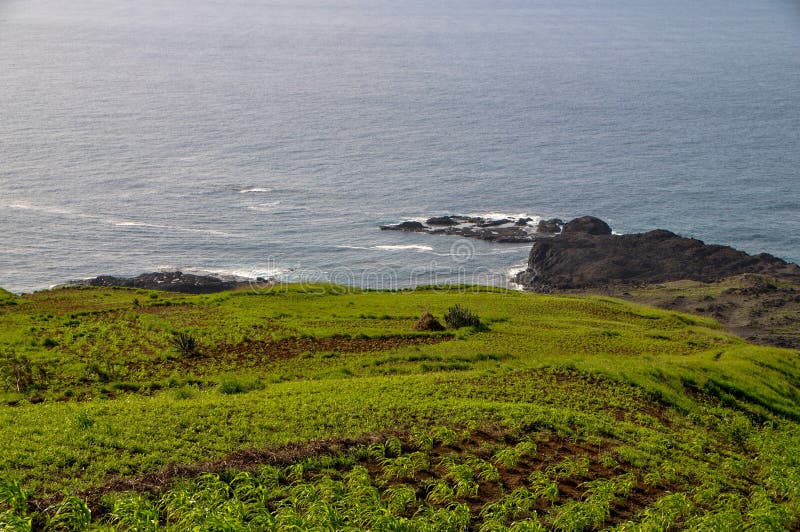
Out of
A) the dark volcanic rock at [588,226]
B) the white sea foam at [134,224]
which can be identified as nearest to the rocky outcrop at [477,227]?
the dark volcanic rock at [588,226]

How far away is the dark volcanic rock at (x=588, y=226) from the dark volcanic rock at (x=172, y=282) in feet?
144

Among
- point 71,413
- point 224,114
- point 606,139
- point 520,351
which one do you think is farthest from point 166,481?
point 224,114

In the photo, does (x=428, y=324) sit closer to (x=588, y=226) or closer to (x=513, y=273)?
(x=513, y=273)

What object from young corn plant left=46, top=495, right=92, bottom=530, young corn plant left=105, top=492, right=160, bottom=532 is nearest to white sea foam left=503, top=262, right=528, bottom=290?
young corn plant left=105, top=492, right=160, bottom=532

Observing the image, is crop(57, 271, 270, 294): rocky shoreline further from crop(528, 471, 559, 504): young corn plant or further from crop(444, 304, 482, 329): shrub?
crop(528, 471, 559, 504): young corn plant

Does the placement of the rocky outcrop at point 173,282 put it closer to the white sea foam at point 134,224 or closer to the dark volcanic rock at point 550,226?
the white sea foam at point 134,224

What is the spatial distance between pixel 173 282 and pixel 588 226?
53.3 meters

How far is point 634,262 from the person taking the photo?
93.4 meters

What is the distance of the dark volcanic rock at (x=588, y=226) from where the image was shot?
332ft

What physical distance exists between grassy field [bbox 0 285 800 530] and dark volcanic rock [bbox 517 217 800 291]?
44.7 metres

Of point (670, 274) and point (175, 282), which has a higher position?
point (175, 282)

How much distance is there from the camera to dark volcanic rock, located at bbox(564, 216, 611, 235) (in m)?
101

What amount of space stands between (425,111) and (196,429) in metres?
151

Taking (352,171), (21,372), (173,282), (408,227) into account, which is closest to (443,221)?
(408,227)
